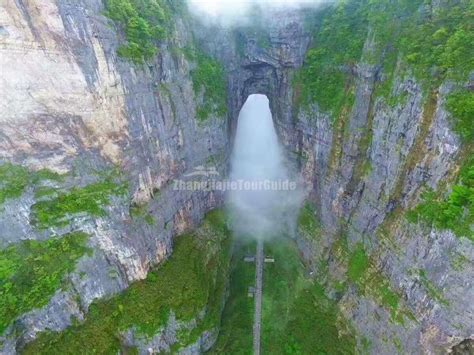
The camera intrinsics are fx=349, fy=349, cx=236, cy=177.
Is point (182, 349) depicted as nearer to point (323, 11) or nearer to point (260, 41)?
point (260, 41)

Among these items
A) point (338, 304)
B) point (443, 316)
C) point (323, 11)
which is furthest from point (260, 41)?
point (443, 316)

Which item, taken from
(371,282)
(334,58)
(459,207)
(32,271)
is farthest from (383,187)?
(32,271)

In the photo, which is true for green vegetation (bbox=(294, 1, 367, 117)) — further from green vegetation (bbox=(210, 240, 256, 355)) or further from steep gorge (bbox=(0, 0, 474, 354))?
green vegetation (bbox=(210, 240, 256, 355))

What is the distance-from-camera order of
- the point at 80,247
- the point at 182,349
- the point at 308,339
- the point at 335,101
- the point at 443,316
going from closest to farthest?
the point at 443,316 < the point at 80,247 < the point at 182,349 < the point at 308,339 < the point at 335,101

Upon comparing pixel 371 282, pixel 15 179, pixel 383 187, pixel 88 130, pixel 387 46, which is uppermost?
pixel 387 46

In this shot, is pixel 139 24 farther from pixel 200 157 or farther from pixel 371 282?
pixel 371 282

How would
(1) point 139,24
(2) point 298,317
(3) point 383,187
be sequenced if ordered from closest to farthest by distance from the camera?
1. (1) point 139,24
2. (3) point 383,187
3. (2) point 298,317
